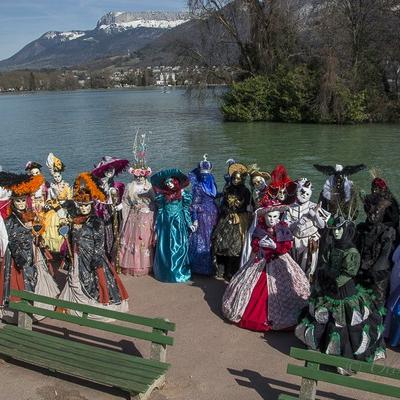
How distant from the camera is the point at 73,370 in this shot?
169 inches

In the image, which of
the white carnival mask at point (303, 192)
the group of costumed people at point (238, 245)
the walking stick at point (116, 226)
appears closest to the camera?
the group of costumed people at point (238, 245)

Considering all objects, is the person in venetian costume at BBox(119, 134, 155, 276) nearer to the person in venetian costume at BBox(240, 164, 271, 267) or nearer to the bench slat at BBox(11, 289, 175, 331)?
the person in venetian costume at BBox(240, 164, 271, 267)

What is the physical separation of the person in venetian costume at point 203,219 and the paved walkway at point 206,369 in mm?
914

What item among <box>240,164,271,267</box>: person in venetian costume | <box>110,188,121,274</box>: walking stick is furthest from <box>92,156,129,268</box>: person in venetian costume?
<box>240,164,271,267</box>: person in venetian costume

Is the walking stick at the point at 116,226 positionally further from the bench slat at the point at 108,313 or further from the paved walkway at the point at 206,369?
the bench slat at the point at 108,313

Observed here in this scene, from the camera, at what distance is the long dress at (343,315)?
14.4 ft

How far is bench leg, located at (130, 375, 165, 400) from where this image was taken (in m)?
4.06

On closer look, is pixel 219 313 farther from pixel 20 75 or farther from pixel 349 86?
pixel 20 75

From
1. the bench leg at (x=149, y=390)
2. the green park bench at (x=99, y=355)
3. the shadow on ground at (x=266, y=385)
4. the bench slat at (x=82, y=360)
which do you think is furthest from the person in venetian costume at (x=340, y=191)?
the bench slat at (x=82, y=360)

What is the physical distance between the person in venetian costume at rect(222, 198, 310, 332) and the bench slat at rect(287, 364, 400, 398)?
1326 mm

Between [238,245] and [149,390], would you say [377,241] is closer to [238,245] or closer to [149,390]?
[238,245]

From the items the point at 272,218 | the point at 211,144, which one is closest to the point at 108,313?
the point at 272,218

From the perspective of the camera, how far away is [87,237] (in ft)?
18.2

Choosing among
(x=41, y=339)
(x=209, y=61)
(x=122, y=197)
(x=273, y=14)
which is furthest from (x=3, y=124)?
(x=41, y=339)
